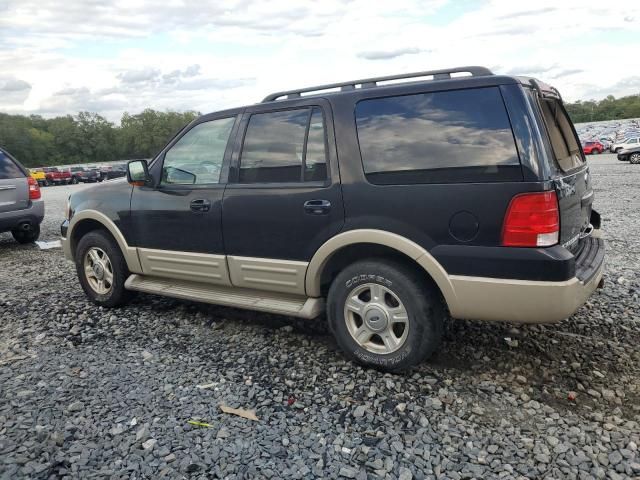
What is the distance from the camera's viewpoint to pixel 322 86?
12.7ft

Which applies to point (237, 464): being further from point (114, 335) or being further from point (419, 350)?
point (114, 335)

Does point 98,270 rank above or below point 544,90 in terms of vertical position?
below

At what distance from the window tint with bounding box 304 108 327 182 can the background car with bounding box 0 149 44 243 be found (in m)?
6.60

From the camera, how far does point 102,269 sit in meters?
5.01

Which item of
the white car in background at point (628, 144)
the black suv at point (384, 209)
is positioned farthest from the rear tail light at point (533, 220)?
the white car in background at point (628, 144)

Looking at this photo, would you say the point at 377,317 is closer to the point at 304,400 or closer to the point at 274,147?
the point at 304,400

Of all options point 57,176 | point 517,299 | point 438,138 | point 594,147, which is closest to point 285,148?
point 438,138

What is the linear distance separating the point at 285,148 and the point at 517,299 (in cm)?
198

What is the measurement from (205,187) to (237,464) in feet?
7.54

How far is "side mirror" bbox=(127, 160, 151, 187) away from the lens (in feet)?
14.8

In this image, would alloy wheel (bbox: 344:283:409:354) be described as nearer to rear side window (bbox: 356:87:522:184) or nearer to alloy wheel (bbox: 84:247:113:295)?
rear side window (bbox: 356:87:522:184)

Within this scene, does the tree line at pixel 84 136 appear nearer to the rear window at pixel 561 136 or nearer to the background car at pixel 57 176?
the background car at pixel 57 176

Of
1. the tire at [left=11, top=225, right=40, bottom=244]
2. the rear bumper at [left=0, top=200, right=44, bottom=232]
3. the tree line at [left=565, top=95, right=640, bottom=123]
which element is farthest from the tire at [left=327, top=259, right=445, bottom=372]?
the tree line at [left=565, top=95, right=640, bottom=123]

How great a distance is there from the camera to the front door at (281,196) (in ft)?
11.8
